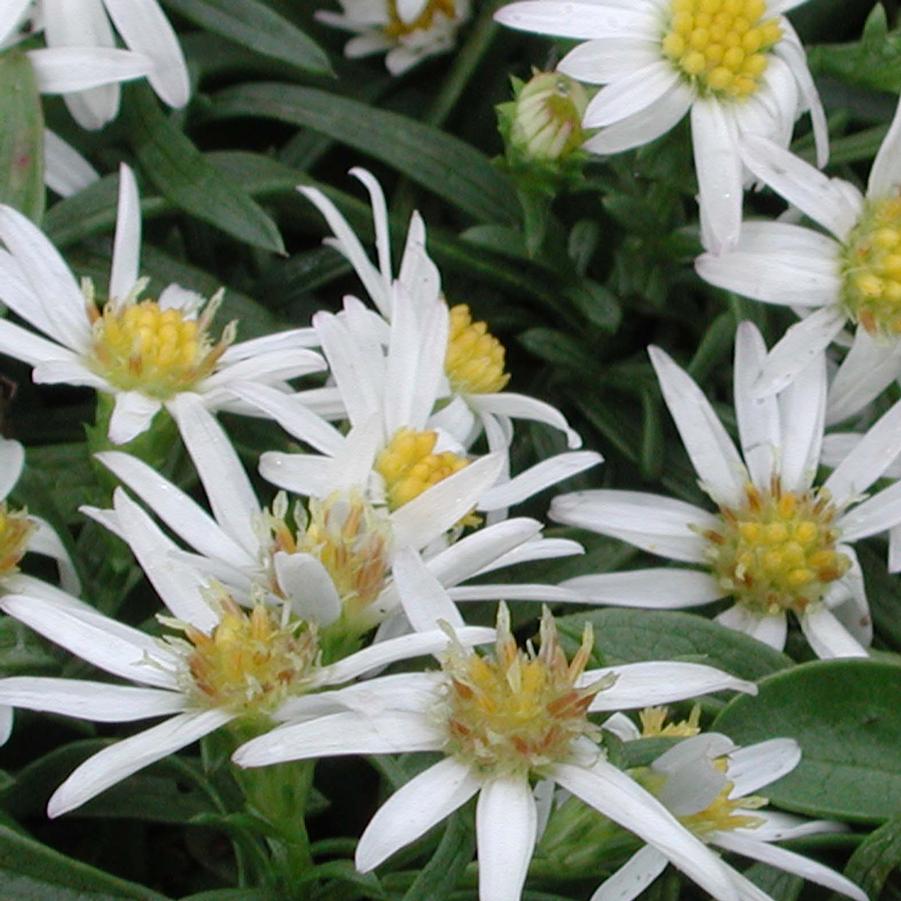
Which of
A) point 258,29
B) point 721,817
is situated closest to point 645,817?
point 721,817

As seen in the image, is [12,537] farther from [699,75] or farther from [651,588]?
[699,75]

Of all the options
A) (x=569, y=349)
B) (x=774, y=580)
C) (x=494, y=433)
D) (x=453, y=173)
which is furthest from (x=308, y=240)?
(x=774, y=580)

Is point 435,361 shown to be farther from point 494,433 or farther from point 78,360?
point 78,360

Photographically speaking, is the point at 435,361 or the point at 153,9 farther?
the point at 153,9

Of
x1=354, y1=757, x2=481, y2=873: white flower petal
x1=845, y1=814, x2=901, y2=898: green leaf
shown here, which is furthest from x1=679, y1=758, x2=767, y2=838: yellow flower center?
x1=354, y1=757, x2=481, y2=873: white flower petal

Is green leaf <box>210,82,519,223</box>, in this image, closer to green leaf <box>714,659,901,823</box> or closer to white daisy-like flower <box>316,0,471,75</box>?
white daisy-like flower <box>316,0,471,75</box>
